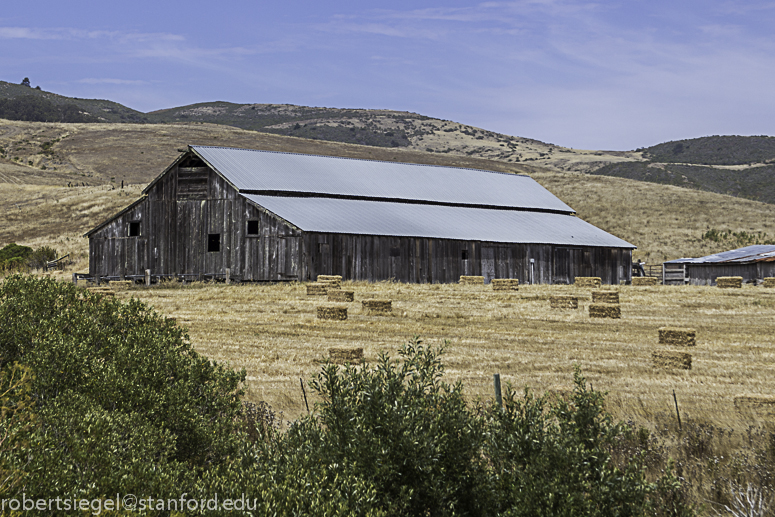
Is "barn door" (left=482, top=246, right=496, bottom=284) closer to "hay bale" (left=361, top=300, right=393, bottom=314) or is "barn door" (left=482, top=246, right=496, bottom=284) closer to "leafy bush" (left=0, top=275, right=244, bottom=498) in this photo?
"hay bale" (left=361, top=300, right=393, bottom=314)

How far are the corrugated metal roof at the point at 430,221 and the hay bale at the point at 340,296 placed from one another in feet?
34.8

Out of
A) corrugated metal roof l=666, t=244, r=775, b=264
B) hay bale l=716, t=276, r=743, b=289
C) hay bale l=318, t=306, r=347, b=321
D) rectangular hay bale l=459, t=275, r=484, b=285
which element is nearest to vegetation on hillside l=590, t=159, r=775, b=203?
corrugated metal roof l=666, t=244, r=775, b=264

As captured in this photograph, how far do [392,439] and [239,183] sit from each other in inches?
1545

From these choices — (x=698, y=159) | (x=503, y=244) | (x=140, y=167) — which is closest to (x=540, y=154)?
(x=698, y=159)

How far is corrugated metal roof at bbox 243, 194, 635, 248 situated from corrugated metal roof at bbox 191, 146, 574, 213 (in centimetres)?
123

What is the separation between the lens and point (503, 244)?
156 ft

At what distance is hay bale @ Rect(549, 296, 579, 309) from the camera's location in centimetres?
2877

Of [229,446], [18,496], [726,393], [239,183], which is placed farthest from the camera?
[239,183]

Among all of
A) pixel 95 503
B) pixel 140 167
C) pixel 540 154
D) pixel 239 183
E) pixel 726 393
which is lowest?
pixel 726 393

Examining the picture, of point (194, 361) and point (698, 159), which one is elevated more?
point (698, 159)

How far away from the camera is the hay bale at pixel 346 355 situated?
18234mm

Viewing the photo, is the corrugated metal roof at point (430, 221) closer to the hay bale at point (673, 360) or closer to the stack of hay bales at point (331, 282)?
the stack of hay bales at point (331, 282)

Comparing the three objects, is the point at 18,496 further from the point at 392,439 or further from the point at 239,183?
the point at 239,183

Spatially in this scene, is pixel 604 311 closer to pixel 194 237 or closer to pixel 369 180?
pixel 194 237
